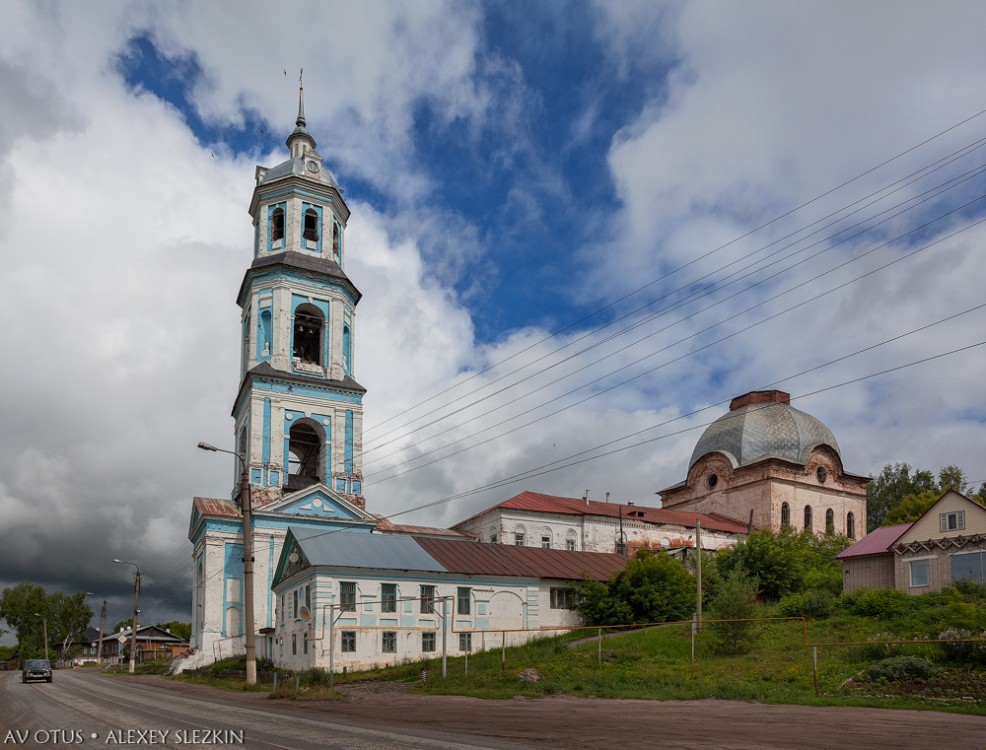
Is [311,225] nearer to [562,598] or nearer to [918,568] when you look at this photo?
[562,598]

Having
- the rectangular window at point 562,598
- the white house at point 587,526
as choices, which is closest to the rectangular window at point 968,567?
the rectangular window at point 562,598

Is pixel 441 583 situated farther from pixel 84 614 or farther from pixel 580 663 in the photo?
pixel 84 614

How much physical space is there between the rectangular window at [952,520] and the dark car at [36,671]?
40.8m

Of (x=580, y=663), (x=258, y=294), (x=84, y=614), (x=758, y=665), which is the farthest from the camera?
(x=84, y=614)

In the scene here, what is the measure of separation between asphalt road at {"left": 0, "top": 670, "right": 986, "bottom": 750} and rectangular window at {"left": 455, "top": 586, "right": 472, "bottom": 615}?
13.7 metres

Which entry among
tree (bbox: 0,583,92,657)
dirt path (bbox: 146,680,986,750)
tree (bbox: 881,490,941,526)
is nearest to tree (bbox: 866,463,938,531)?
tree (bbox: 881,490,941,526)

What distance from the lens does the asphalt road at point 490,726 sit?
13.4 m

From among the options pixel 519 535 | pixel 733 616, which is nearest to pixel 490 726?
pixel 733 616

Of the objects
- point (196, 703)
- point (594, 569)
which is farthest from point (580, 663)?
point (594, 569)

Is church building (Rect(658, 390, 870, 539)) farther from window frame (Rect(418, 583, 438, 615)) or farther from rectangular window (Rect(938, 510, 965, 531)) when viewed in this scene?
window frame (Rect(418, 583, 438, 615))

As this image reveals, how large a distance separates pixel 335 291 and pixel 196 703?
28323 mm

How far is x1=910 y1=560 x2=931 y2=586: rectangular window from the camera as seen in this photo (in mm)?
36094

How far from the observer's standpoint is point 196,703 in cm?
2258

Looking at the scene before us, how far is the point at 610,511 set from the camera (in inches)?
2253
